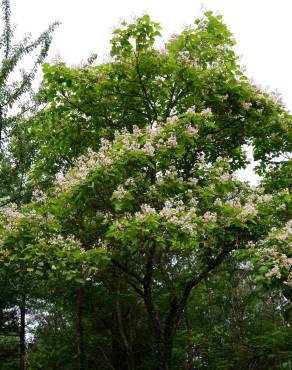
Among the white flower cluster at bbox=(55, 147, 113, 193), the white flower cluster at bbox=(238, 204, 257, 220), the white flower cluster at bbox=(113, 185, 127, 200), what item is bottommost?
the white flower cluster at bbox=(238, 204, 257, 220)

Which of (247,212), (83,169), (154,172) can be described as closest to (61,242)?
(83,169)

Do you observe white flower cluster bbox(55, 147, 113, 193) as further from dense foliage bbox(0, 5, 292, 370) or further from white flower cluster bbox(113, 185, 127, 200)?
white flower cluster bbox(113, 185, 127, 200)

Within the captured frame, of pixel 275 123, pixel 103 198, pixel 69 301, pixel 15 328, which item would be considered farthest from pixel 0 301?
pixel 275 123

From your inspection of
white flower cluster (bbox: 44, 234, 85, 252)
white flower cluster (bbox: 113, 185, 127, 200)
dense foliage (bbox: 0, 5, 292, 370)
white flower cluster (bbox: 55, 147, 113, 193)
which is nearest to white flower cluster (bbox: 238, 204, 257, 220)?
dense foliage (bbox: 0, 5, 292, 370)

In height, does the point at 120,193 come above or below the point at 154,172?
below

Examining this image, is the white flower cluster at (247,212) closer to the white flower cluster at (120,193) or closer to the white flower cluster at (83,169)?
the white flower cluster at (120,193)

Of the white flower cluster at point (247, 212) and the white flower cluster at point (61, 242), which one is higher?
the white flower cluster at point (247, 212)

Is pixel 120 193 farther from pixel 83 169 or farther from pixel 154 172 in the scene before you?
pixel 154 172

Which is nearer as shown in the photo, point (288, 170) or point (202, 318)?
point (288, 170)

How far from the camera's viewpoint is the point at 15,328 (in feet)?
80.1

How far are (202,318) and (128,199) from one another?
77.3 ft

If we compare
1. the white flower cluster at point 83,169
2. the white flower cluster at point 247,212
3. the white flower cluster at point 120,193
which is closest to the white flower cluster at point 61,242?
the white flower cluster at point 83,169

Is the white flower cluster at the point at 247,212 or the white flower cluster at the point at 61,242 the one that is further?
the white flower cluster at the point at 247,212

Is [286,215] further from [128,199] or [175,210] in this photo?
[128,199]
